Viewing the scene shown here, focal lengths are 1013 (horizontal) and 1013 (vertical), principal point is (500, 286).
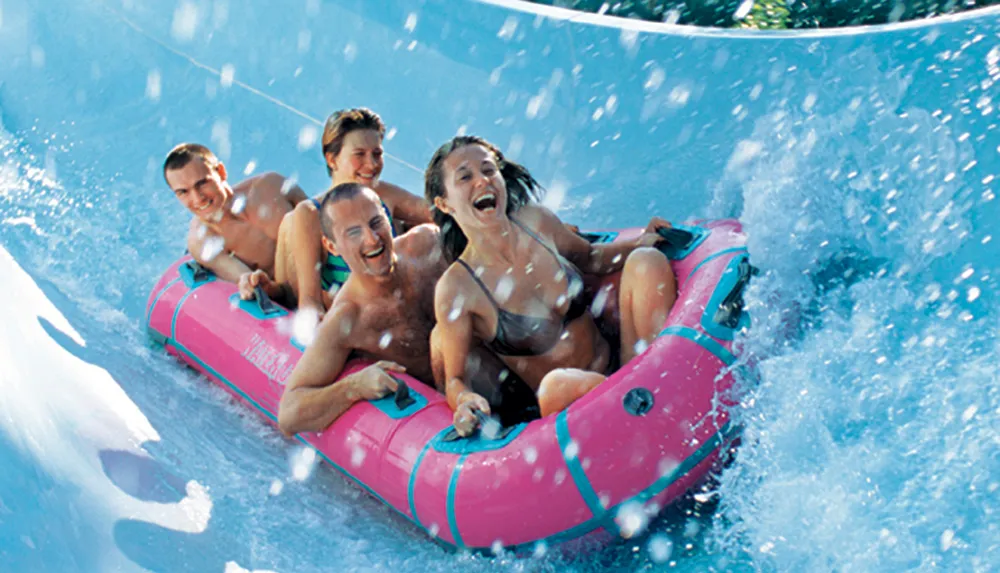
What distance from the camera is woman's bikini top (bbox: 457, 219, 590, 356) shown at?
2.33 metres

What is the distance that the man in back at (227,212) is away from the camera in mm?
3172

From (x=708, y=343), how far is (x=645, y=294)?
270 mm

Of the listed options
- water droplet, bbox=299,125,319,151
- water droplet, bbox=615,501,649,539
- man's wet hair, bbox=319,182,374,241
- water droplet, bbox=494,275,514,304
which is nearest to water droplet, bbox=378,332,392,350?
man's wet hair, bbox=319,182,374,241

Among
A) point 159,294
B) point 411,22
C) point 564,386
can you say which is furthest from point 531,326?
point 411,22

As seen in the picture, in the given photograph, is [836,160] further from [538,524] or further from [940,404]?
[538,524]

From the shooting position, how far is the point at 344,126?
2.97m

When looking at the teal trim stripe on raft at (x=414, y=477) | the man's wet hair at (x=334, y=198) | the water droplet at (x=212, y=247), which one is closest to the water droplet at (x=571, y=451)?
the teal trim stripe on raft at (x=414, y=477)

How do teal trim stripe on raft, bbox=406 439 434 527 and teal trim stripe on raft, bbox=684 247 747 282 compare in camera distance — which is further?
teal trim stripe on raft, bbox=684 247 747 282

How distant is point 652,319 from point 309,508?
100 centimetres

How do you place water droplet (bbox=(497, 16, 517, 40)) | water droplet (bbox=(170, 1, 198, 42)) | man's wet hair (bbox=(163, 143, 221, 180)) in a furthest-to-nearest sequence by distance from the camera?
water droplet (bbox=(170, 1, 198, 42)), water droplet (bbox=(497, 16, 517, 40)), man's wet hair (bbox=(163, 143, 221, 180))

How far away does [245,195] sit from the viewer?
3316mm

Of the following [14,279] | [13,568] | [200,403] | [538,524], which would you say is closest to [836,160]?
[538,524]

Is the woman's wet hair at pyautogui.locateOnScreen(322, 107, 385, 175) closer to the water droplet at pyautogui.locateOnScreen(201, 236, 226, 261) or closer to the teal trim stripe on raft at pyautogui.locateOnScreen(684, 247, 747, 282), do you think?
the water droplet at pyautogui.locateOnScreen(201, 236, 226, 261)

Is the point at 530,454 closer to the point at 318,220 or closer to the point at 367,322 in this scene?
the point at 367,322
